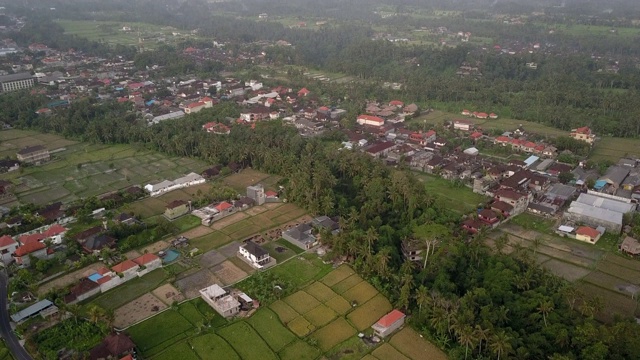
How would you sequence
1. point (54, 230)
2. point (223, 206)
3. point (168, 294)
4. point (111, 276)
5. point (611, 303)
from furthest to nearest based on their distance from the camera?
point (223, 206) → point (54, 230) → point (111, 276) → point (168, 294) → point (611, 303)

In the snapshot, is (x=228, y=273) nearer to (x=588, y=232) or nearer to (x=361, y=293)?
(x=361, y=293)

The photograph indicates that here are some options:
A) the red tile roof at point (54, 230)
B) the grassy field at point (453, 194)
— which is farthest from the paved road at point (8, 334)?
the grassy field at point (453, 194)

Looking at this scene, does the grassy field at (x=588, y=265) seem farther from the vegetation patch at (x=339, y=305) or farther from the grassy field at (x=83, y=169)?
the grassy field at (x=83, y=169)

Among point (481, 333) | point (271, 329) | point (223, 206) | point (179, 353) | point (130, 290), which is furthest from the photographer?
point (223, 206)

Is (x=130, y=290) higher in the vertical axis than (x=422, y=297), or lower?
→ lower

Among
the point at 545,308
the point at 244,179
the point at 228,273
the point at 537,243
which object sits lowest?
the point at 244,179

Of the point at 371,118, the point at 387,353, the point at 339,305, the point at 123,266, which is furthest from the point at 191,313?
the point at 371,118

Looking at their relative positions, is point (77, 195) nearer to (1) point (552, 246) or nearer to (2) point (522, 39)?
(1) point (552, 246)
